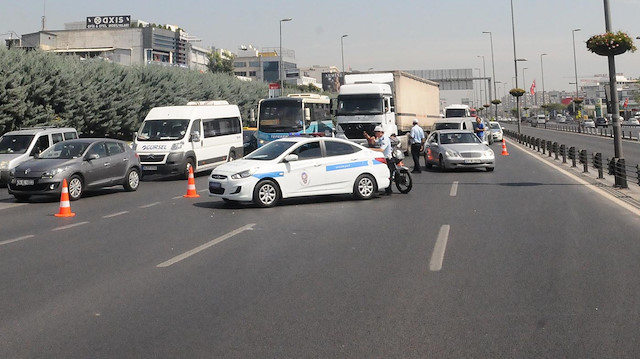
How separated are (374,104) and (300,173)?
15878 millimetres

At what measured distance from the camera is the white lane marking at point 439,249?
7.82 metres

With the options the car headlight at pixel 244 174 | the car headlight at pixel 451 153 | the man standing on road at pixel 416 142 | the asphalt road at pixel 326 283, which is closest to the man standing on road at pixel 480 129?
the man standing on road at pixel 416 142

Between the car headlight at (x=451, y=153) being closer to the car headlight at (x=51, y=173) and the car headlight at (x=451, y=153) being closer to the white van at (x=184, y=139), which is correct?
the white van at (x=184, y=139)

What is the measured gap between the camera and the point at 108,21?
12338 cm

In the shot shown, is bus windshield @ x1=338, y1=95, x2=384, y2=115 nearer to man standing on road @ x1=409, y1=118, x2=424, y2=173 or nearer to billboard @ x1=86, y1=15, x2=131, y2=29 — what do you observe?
man standing on road @ x1=409, y1=118, x2=424, y2=173

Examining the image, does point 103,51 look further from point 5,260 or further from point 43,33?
point 5,260

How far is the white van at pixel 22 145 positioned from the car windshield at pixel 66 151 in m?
3.52

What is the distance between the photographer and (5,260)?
8.73m

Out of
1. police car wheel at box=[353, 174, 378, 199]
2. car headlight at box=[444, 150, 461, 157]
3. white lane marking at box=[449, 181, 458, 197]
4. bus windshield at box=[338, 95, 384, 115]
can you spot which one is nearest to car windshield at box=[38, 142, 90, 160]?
police car wheel at box=[353, 174, 378, 199]

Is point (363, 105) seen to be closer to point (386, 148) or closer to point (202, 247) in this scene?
point (386, 148)

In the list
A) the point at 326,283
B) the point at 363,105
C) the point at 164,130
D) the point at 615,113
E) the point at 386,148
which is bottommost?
the point at 326,283

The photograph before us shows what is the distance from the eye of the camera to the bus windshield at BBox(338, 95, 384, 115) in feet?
96.7

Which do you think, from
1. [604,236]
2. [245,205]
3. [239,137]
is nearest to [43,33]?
Result: [239,137]

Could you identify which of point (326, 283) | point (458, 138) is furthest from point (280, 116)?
point (326, 283)
